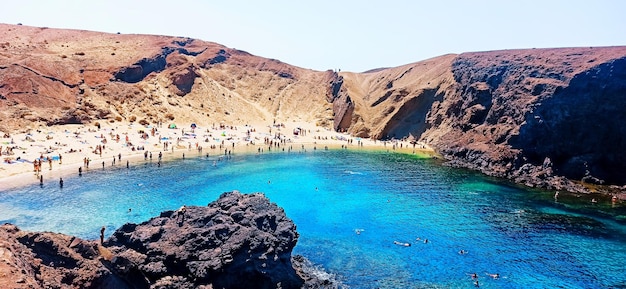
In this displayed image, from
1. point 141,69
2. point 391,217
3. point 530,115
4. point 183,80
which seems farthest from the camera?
point 183,80

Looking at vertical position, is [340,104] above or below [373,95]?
below

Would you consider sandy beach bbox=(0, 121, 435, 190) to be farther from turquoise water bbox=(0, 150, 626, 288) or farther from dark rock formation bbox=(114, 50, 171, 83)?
dark rock formation bbox=(114, 50, 171, 83)

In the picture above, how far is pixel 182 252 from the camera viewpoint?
21203 mm

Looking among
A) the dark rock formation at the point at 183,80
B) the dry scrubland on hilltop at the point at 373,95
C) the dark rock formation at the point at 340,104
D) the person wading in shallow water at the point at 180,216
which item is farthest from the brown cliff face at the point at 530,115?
the dark rock formation at the point at 183,80

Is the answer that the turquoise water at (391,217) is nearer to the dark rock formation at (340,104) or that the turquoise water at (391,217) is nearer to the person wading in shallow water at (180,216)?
the person wading in shallow water at (180,216)

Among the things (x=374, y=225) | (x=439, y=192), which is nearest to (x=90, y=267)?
(x=374, y=225)

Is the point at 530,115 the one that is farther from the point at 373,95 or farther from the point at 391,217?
the point at 373,95

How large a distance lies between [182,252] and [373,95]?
95.0 meters

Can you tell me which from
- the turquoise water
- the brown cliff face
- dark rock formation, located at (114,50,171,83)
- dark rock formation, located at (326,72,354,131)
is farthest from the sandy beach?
dark rock formation, located at (114,50,171,83)

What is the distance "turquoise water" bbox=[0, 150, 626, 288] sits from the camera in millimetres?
29906

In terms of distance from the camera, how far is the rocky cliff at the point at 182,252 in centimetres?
1573

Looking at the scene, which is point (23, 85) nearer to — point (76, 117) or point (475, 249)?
point (76, 117)

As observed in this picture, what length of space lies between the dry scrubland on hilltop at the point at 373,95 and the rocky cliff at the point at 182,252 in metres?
46.6

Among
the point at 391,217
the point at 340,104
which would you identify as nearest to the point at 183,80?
the point at 340,104
